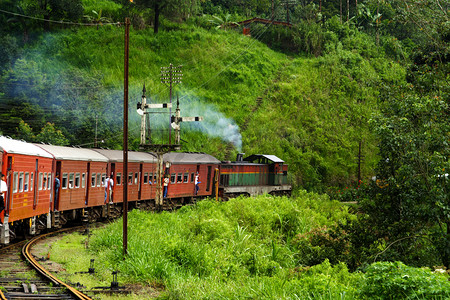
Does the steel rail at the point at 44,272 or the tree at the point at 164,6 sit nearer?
the steel rail at the point at 44,272

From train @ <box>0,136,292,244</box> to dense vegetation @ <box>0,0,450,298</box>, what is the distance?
4.06m

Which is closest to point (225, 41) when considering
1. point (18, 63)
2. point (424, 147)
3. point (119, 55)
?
point (119, 55)

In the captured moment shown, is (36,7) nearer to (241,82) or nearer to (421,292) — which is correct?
(241,82)

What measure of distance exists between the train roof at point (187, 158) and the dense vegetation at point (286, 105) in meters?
4.62

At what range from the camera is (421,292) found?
8344mm

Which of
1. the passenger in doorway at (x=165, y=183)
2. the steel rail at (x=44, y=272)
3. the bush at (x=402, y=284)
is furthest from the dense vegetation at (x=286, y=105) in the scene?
the passenger in doorway at (x=165, y=183)

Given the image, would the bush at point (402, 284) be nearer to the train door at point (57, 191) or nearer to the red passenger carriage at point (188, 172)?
the train door at point (57, 191)

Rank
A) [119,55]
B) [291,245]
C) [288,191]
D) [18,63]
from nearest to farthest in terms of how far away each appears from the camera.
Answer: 1. [291,245]
2. [288,191]
3. [18,63]
4. [119,55]

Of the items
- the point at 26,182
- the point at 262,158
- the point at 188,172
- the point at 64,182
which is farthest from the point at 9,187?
the point at 262,158

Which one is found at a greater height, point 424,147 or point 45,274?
point 424,147

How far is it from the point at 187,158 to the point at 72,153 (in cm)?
1161

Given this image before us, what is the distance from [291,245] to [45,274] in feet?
36.1

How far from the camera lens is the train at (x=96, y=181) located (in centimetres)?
1589

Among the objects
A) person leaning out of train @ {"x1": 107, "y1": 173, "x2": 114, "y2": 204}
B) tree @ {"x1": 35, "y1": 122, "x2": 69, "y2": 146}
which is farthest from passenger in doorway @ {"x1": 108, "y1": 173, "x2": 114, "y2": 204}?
tree @ {"x1": 35, "y1": 122, "x2": 69, "y2": 146}
